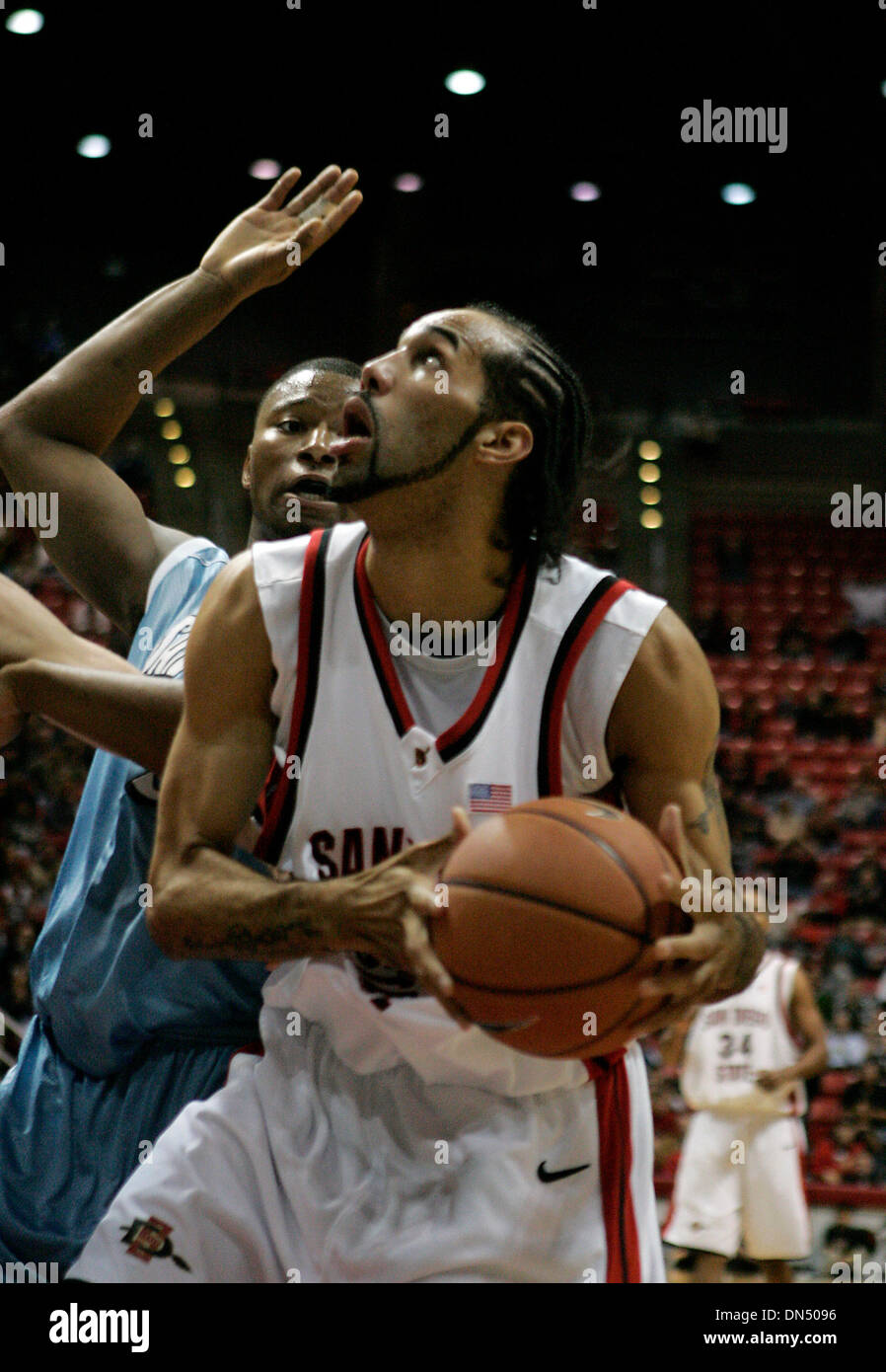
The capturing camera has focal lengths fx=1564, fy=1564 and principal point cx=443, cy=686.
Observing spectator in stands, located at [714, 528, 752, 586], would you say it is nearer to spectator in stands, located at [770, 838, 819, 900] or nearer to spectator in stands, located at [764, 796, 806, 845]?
spectator in stands, located at [764, 796, 806, 845]

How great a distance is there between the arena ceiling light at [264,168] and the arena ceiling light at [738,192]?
3644 mm

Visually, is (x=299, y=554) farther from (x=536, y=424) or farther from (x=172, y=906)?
(x=172, y=906)

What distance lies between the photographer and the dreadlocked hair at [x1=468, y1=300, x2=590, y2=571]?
2822 mm

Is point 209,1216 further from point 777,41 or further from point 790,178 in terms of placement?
point 790,178

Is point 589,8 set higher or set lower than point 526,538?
higher

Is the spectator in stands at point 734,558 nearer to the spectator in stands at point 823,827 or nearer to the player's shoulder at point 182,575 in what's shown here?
the spectator in stands at point 823,827

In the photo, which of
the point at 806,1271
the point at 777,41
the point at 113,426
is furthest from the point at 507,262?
the point at 113,426

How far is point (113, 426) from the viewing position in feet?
11.7

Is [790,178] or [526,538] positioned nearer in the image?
[526,538]

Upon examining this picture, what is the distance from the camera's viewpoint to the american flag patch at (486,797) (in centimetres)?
256

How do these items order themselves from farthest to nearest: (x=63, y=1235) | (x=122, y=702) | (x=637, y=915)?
1. (x=63, y=1235)
2. (x=122, y=702)
3. (x=637, y=915)

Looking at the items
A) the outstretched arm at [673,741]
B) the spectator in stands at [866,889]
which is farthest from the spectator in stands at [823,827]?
the outstretched arm at [673,741]

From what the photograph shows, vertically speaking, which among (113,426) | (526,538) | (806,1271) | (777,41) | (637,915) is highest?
(777,41)

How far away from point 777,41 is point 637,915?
30.8 ft
